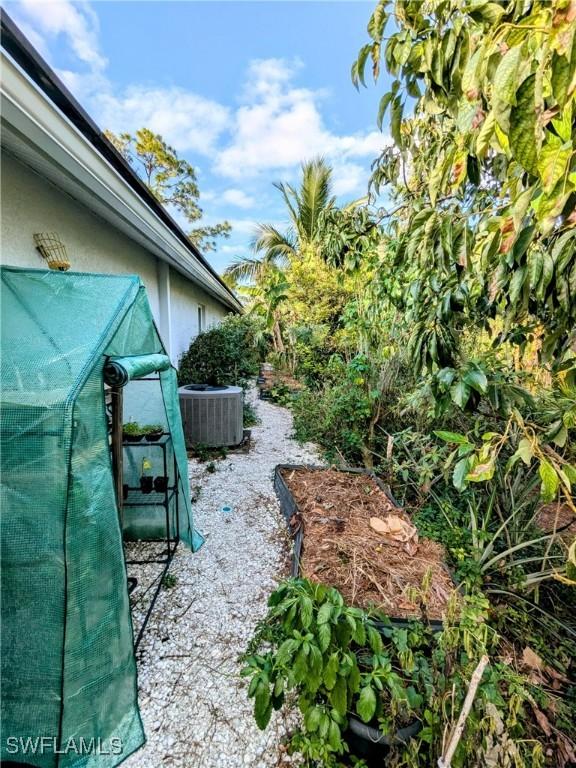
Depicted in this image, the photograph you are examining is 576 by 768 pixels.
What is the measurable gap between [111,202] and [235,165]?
7213 mm

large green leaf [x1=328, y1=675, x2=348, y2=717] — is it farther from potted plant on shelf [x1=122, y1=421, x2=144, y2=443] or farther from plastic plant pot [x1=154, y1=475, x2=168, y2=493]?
potted plant on shelf [x1=122, y1=421, x2=144, y2=443]

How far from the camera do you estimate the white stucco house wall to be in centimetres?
144

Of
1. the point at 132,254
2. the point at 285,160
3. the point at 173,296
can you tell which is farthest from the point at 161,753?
the point at 285,160

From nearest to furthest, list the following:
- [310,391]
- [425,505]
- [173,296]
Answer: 1. [425,505]
2. [173,296]
3. [310,391]

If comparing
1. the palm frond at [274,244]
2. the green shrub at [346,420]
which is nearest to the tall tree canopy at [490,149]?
the green shrub at [346,420]

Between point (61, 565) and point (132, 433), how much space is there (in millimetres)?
1506

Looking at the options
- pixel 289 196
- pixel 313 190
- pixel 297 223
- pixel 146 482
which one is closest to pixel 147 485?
pixel 146 482

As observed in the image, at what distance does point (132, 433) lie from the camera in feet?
8.67

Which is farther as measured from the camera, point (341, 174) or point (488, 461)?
point (341, 174)

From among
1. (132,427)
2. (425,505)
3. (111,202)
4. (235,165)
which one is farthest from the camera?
(235,165)

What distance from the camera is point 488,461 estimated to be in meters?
1.37

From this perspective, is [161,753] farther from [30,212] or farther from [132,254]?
[132,254]

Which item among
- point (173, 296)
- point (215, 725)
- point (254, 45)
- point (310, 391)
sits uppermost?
point (254, 45)

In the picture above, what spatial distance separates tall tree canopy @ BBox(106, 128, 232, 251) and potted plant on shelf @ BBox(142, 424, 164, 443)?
472 inches
